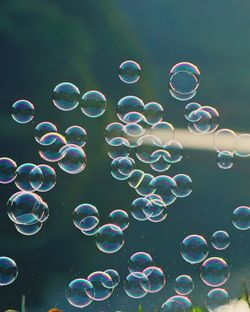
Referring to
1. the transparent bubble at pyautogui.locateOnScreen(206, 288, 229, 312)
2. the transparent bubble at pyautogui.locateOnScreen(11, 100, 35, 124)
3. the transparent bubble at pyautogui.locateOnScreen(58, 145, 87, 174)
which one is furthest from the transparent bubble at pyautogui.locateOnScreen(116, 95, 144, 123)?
the transparent bubble at pyautogui.locateOnScreen(206, 288, 229, 312)

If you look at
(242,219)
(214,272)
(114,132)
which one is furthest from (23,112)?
(214,272)

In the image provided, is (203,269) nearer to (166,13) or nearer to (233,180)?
(233,180)

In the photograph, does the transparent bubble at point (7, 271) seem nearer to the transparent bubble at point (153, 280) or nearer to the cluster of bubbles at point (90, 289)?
the cluster of bubbles at point (90, 289)

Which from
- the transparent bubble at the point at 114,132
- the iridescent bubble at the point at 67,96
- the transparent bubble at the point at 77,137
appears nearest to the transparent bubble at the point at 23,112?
the iridescent bubble at the point at 67,96

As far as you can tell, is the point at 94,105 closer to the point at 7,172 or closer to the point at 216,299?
the point at 7,172

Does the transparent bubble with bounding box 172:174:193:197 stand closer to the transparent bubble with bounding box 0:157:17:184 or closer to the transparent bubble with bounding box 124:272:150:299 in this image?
the transparent bubble with bounding box 124:272:150:299

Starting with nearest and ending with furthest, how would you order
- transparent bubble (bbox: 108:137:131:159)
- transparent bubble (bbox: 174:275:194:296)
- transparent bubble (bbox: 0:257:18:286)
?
transparent bubble (bbox: 0:257:18:286), transparent bubble (bbox: 174:275:194:296), transparent bubble (bbox: 108:137:131:159)

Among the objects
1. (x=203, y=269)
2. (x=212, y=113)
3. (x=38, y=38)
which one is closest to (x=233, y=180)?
(x=38, y=38)
